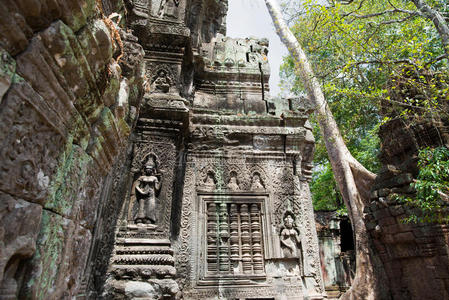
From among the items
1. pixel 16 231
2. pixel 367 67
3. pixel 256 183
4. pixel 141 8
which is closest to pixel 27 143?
pixel 16 231

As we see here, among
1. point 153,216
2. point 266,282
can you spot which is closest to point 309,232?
point 266,282

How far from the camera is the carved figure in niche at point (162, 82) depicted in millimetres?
4801

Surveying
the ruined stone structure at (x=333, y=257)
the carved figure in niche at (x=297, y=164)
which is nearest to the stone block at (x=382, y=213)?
the carved figure in niche at (x=297, y=164)

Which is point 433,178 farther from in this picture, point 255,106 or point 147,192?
point 147,192

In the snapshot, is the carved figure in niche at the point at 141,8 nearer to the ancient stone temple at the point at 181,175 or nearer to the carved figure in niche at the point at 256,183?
the ancient stone temple at the point at 181,175

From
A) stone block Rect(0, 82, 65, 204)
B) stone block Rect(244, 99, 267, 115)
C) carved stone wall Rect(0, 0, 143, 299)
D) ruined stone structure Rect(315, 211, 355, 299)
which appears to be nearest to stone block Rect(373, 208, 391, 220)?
stone block Rect(244, 99, 267, 115)

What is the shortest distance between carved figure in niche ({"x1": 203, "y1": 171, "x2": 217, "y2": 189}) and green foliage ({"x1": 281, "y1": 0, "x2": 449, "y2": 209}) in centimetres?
309

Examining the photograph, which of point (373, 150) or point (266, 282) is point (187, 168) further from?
point (373, 150)

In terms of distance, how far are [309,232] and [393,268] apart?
131 inches

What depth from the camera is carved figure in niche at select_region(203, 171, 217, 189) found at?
4.77 meters

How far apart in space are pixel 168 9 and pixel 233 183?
3.51 meters

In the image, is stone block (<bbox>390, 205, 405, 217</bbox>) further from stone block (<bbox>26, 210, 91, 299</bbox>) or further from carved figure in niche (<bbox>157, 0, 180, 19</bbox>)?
stone block (<bbox>26, 210, 91, 299</bbox>)

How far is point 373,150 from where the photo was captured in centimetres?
1343

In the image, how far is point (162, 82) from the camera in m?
4.85
